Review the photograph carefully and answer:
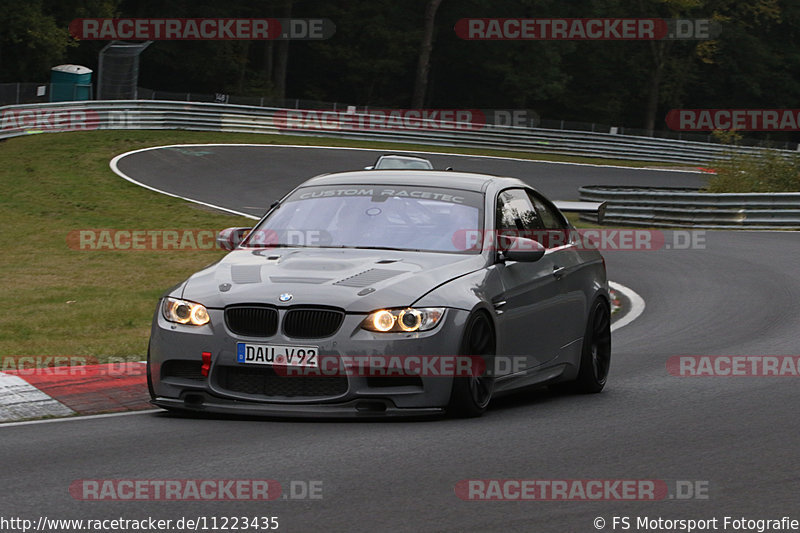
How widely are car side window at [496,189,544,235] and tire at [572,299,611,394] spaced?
2.84 feet

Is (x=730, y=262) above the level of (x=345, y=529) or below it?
below

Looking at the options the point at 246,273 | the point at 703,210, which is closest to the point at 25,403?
the point at 246,273

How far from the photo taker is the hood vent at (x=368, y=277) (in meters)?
7.73

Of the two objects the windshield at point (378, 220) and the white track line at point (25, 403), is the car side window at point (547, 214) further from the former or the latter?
the white track line at point (25, 403)

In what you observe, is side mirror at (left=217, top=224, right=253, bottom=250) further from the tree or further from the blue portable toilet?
the tree

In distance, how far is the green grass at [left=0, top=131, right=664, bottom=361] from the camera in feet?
39.8

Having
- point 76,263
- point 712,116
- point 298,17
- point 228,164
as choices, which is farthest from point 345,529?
point 712,116

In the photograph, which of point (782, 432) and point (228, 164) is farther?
point (228, 164)

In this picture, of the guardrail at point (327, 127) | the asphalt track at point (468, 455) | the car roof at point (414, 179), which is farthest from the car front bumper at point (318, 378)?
the guardrail at point (327, 127)

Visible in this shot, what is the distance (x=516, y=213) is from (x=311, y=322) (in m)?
2.34

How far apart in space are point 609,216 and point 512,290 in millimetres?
21913

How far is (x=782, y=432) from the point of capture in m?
7.72

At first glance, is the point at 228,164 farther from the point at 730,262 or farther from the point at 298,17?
the point at 298,17

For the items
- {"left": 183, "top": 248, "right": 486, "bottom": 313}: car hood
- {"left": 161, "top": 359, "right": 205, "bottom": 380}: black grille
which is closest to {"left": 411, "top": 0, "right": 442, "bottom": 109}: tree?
{"left": 183, "top": 248, "right": 486, "bottom": 313}: car hood
